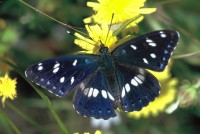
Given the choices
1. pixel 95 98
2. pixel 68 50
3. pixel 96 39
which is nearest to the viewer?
pixel 95 98

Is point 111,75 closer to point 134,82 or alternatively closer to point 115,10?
point 134,82

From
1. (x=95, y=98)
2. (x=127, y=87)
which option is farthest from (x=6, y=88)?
(x=127, y=87)

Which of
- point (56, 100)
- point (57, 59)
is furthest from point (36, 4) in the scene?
point (57, 59)

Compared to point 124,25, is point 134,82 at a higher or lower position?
lower

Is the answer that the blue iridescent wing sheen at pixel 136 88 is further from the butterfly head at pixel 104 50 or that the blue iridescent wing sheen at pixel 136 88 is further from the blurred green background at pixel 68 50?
the blurred green background at pixel 68 50

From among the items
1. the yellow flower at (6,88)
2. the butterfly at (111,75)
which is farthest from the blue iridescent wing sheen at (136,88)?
the yellow flower at (6,88)

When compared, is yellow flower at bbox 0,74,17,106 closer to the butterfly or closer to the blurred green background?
the butterfly

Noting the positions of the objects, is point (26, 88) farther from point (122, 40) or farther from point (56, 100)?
point (122, 40)

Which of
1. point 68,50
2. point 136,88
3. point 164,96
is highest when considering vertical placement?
point 136,88
